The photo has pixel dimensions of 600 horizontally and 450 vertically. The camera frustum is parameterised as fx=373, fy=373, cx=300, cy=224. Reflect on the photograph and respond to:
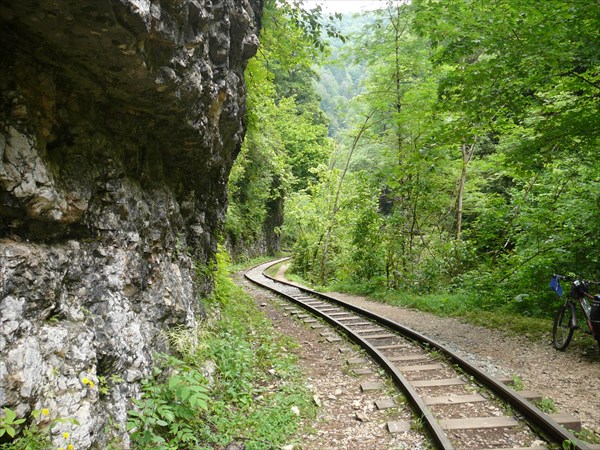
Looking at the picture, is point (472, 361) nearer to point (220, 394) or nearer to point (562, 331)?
point (562, 331)

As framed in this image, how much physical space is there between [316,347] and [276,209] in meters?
29.4

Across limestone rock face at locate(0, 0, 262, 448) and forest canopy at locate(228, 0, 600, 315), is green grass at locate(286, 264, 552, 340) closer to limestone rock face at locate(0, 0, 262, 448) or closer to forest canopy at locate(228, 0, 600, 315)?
forest canopy at locate(228, 0, 600, 315)

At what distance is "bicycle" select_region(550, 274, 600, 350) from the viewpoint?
5.76 meters

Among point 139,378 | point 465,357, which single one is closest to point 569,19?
point 465,357

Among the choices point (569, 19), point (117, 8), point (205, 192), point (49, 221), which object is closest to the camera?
point (117, 8)

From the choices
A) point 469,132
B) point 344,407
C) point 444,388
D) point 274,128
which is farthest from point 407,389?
point 274,128

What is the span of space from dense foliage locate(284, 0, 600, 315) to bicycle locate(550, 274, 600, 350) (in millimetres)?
2117

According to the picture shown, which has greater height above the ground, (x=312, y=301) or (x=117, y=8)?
(x=117, y=8)

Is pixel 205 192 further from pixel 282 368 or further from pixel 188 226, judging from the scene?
pixel 282 368

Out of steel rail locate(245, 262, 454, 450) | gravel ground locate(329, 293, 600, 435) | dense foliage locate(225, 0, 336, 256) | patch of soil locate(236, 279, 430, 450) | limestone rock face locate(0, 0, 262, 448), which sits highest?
dense foliage locate(225, 0, 336, 256)

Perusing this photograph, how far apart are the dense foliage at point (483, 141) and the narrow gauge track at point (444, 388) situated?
3609 mm

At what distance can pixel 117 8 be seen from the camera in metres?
3.20

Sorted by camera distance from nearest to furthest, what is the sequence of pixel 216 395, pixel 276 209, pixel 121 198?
pixel 121 198 < pixel 216 395 < pixel 276 209

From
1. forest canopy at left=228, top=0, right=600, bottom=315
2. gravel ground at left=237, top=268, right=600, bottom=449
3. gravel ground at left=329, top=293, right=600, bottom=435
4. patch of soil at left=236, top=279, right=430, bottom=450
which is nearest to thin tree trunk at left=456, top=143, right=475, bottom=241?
forest canopy at left=228, top=0, right=600, bottom=315
